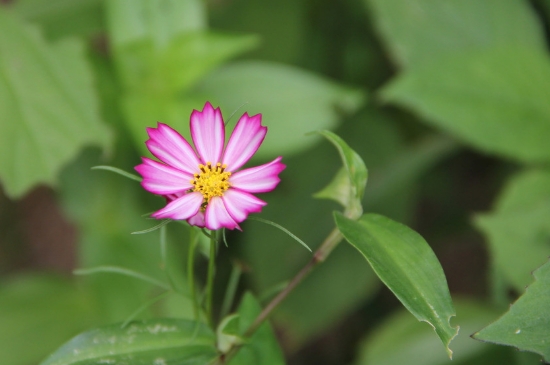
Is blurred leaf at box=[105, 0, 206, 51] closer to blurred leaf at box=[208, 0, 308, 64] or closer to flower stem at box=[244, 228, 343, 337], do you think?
blurred leaf at box=[208, 0, 308, 64]

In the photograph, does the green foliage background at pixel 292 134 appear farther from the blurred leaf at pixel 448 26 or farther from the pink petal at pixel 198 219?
the pink petal at pixel 198 219

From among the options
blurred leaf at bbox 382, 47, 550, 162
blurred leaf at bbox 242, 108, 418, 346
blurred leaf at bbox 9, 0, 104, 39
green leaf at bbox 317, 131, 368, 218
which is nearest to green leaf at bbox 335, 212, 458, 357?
green leaf at bbox 317, 131, 368, 218

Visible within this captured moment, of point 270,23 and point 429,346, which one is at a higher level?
point 270,23

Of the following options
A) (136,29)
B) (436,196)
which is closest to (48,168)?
(136,29)

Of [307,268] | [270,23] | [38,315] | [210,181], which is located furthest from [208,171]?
[270,23]

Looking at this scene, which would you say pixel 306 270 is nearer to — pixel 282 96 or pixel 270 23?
pixel 282 96

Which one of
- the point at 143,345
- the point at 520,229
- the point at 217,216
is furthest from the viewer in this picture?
the point at 520,229
